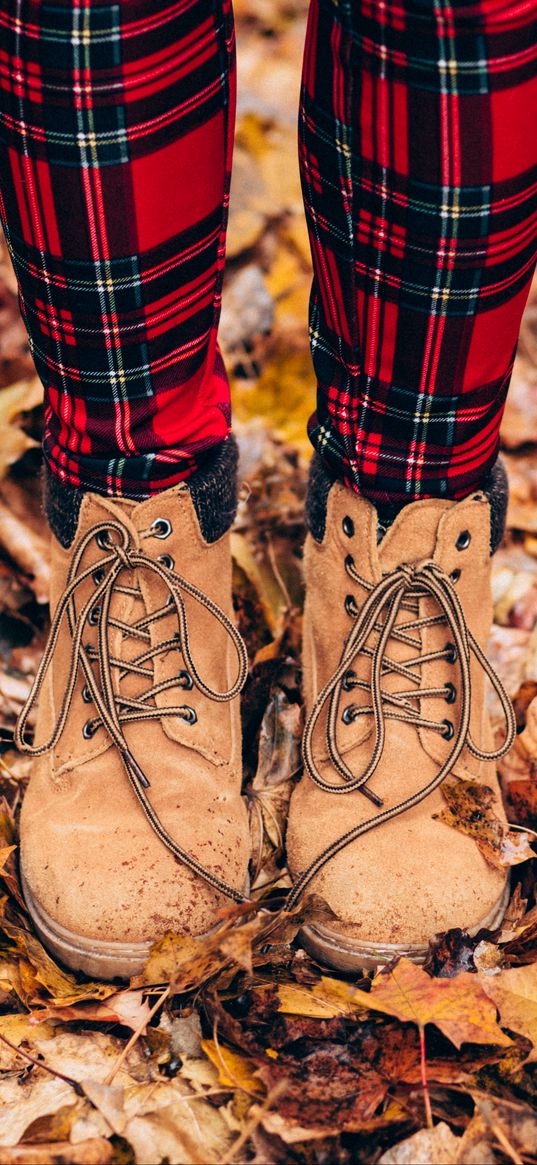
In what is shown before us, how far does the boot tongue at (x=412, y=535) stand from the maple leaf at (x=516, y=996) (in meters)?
0.47

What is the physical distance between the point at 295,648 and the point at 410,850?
44 cm

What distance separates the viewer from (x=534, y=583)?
1810 millimetres

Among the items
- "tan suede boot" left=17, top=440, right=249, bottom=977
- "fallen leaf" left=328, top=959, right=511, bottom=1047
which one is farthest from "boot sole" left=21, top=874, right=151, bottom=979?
"fallen leaf" left=328, top=959, right=511, bottom=1047

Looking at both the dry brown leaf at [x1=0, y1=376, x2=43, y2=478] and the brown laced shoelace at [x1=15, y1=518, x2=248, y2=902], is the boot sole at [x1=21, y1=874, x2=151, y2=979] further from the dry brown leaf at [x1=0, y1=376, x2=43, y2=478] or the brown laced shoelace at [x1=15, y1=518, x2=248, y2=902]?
the dry brown leaf at [x1=0, y1=376, x2=43, y2=478]

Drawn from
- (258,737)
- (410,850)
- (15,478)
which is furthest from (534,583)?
(15,478)

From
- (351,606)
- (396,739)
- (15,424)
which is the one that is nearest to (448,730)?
(396,739)

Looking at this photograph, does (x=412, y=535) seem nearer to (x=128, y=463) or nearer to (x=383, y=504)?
(x=383, y=504)

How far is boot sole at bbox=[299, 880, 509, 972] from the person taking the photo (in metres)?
1.11

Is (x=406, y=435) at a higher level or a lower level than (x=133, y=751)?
higher

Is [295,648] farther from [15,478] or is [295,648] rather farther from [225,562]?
[15,478]

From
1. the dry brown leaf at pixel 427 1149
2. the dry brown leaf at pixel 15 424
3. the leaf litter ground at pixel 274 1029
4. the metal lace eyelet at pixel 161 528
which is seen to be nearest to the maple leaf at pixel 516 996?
the leaf litter ground at pixel 274 1029

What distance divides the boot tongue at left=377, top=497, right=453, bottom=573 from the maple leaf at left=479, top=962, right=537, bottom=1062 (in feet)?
1.53

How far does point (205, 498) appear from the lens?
48.8 inches

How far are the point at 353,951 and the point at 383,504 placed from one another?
51 centimetres
